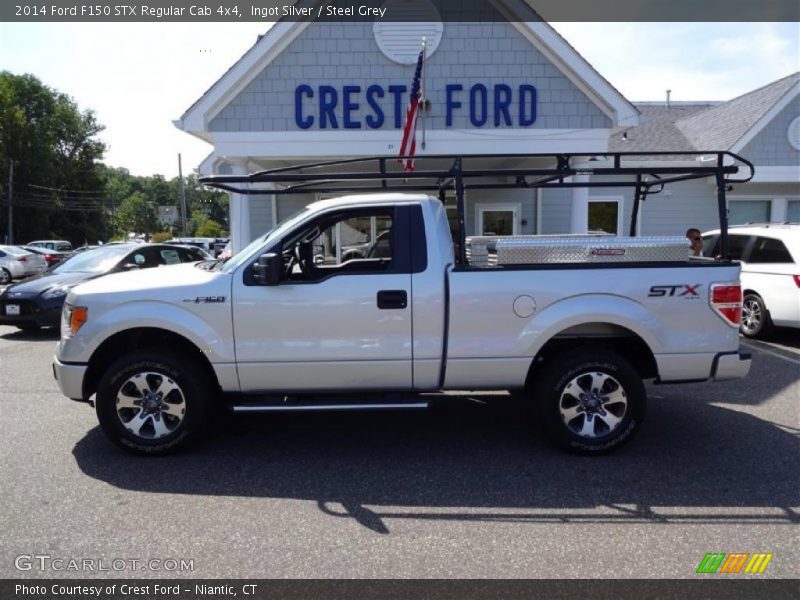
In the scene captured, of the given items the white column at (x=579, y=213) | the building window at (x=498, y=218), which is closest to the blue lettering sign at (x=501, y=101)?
the white column at (x=579, y=213)

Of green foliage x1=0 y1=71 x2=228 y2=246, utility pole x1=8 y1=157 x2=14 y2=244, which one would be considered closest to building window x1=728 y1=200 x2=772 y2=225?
green foliage x1=0 y1=71 x2=228 y2=246

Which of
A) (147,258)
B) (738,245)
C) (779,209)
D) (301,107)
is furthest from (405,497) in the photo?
(779,209)

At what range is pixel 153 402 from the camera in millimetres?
→ 4387

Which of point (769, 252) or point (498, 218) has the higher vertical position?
point (498, 218)

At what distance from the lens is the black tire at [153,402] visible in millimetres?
4328

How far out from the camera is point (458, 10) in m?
10.8

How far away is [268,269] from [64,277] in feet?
25.2

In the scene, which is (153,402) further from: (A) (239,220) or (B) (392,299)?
(A) (239,220)

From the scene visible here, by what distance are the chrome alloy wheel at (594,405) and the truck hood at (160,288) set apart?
107 inches

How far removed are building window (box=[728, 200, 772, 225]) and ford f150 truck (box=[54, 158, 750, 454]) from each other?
1234 cm

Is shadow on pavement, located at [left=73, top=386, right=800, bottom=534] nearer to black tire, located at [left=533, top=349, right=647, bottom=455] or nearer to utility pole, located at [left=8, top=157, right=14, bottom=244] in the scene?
black tire, located at [left=533, top=349, right=647, bottom=455]

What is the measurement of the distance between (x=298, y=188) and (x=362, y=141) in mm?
5769

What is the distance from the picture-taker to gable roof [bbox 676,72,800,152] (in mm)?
14492
